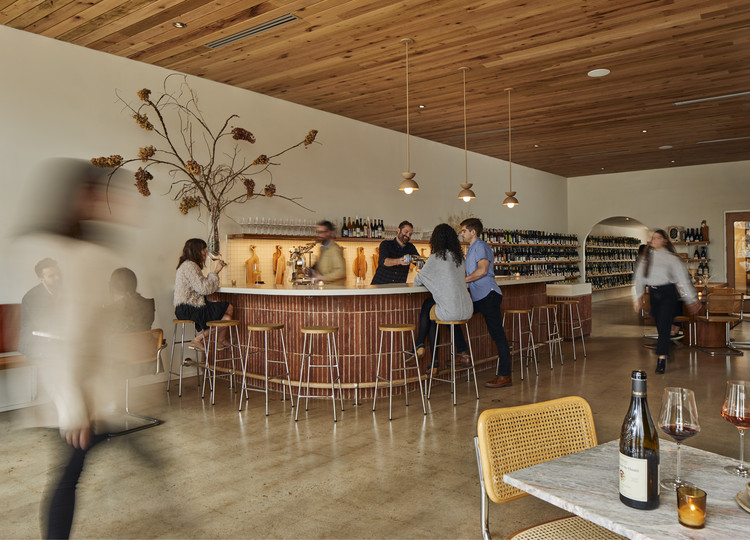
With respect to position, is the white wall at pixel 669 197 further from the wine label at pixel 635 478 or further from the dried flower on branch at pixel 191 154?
the wine label at pixel 635 478

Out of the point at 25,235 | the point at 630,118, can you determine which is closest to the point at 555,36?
the point at 630,118

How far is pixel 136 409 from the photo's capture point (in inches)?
193

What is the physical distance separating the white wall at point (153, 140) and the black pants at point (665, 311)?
13.4 ft

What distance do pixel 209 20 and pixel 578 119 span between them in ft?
18.8

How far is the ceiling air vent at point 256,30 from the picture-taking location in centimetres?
484

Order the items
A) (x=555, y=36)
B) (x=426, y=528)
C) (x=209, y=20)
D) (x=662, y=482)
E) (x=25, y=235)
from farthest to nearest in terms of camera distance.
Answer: (x=555, y=36), (x=209, y=20), (x=426, y=528), (x=25, y=235), (x=662, y=482)

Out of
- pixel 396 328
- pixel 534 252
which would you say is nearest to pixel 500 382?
pixel 396 328

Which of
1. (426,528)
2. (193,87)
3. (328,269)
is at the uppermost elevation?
(193,87)

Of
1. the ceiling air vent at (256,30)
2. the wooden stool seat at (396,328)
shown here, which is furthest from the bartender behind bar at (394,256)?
the ceiling air vent at (256,30)

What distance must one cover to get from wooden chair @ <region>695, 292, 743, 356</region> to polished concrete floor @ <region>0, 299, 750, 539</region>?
6.72ft

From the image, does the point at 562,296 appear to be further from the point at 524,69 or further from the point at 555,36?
the point at 555,36

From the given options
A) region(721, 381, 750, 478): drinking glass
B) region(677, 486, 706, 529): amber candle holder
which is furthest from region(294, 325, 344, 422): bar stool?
region(677, 486, 706, 529): amber candle holder

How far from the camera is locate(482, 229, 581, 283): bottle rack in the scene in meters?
11.4

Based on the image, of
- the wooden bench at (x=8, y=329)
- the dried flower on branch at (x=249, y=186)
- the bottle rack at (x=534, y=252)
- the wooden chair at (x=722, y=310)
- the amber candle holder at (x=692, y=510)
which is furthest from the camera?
the bottle rack at (x=534, y=252)
